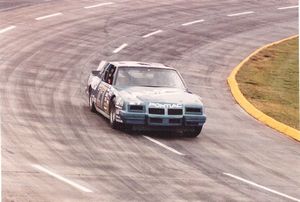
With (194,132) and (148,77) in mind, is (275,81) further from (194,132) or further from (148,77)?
(194,132)

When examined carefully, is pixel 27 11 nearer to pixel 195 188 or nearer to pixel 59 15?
pixel 59 15

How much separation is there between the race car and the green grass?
3.81m

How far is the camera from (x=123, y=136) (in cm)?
1592

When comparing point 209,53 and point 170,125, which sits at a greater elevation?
point 170,125

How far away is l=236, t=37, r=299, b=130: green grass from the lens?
21.1 metres

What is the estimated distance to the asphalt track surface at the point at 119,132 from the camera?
1227 cm

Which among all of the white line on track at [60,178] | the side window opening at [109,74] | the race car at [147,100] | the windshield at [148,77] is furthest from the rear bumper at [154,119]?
the white line on track at [60,178]

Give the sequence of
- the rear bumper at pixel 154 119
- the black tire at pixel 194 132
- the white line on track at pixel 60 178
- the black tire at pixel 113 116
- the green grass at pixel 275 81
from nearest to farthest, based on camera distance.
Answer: the white line on track at pixel 60 178, the rear bumper at pixel 154 119, the black tire at pixel 113 116, the black tire at pixel 194 132, the green grass at pixel 275 81

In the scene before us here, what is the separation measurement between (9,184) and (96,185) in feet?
4.42

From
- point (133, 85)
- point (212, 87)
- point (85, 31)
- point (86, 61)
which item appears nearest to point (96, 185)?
point (133, 85)

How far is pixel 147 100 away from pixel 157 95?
0.39m

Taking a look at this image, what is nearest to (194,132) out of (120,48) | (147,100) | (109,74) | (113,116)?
(147,100)

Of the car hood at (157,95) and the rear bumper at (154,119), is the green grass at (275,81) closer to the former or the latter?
the car hood at (157,95)

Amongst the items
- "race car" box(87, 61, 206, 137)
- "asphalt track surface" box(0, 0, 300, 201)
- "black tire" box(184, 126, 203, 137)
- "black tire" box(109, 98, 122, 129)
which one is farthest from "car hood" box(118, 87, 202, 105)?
"asphalt track surface" box(0, 0, 300, 201)
